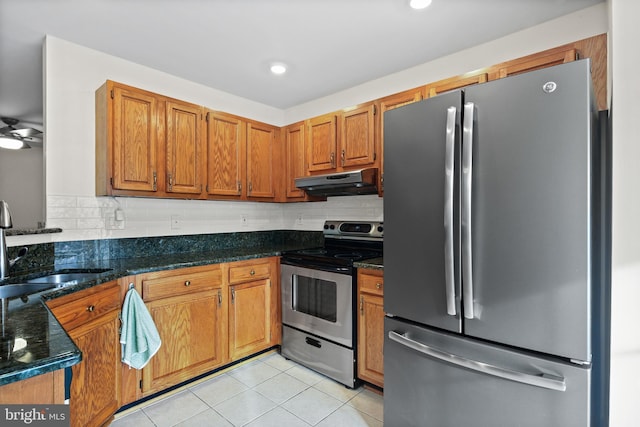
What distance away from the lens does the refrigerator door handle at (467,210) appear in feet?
4.32

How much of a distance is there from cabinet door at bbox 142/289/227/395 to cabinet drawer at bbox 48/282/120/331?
0.27 metres

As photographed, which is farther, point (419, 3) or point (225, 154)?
point (225, 154)

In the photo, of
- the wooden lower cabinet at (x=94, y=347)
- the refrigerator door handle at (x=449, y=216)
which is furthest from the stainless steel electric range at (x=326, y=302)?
the wooden lower cabinet at (x=94, y=347)

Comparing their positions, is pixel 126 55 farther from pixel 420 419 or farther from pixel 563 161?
pixel 420 419

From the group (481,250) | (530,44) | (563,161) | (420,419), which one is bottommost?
(420,419)

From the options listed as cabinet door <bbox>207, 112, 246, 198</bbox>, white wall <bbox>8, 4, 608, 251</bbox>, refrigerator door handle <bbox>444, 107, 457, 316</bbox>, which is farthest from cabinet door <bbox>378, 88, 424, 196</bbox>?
cabinet door <bbox>207, 112, 246, 198</bbox>


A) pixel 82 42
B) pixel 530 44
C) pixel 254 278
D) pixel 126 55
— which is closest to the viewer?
pixel 530 44

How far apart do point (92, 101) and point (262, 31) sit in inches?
53.6

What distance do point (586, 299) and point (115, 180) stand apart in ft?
8.65

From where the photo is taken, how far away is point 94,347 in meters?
1.71

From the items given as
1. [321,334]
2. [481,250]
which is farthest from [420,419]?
[321,334]

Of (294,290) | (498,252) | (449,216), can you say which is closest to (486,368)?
(498,252)

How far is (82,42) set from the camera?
7.25 ft

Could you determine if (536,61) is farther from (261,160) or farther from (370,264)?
(261,160)
